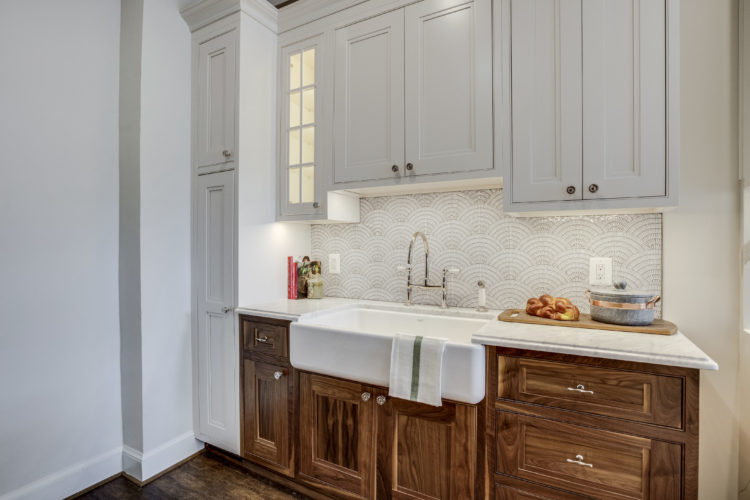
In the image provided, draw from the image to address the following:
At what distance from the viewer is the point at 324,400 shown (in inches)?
67.1

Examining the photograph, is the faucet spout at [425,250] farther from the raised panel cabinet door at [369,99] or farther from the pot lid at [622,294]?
the pot lid at [622,294]

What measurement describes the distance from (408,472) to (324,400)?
1.56 ft

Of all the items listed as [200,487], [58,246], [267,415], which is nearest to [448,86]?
[267,415]

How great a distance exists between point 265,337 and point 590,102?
183 centimetres

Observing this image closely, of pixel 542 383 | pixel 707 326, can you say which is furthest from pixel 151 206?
pixel 707 326

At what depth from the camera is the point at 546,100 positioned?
153cm

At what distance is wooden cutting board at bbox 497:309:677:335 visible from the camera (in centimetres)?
135

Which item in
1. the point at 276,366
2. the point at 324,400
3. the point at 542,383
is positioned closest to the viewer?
the point at 542,383

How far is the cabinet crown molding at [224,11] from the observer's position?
206 centimetres

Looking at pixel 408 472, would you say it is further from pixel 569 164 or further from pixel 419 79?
pixel 419 79

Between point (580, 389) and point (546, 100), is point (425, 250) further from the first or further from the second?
point (580, 389)

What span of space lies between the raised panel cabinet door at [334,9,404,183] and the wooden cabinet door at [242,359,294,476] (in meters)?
1.10

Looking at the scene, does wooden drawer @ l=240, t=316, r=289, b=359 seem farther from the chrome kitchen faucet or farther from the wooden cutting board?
the wooden cutting board

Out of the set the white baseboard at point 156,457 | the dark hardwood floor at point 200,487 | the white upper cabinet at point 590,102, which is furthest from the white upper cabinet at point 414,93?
the white baseboard at point 156,457
